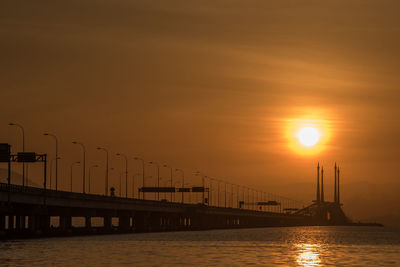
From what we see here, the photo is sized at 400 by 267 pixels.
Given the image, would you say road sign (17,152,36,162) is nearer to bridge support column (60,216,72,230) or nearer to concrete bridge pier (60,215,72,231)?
concrete bridge pier (60,215,72,231)

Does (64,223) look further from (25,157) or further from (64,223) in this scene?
(25,157)

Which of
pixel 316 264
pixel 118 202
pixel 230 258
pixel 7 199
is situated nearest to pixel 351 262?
pixel 316 264

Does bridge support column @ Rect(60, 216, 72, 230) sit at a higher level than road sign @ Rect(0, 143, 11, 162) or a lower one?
lower

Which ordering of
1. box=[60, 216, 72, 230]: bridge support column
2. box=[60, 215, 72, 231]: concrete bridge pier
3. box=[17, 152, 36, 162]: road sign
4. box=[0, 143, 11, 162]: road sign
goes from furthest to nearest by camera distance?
box=[60, 216, 72, 230]: bridge support column
box=[60, 215, 72, 231]: concrete bridge pier
box=[17, 152, 36, 162]: road sign
box=[0, 143, 11, 162]: road sign

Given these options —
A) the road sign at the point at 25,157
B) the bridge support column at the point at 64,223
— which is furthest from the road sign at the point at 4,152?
the bridge support column at the point at 64,223

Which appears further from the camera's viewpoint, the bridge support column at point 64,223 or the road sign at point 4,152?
the bridge support column at point 64,223

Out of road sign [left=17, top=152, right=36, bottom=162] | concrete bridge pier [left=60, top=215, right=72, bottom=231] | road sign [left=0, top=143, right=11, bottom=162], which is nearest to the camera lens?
road sign [left=0, top=143, right=11, bottom=162]

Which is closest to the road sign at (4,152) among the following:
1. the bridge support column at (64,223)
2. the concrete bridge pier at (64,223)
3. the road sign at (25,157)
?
the road sign at (25,157)

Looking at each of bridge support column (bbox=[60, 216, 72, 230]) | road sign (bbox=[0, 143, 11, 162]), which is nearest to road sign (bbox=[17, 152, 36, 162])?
road sign (bbox=[0, 143, 11, 162])

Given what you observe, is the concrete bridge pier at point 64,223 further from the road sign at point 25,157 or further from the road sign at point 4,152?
the road sign at point 4,152

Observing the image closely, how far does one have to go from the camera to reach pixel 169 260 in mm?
88438

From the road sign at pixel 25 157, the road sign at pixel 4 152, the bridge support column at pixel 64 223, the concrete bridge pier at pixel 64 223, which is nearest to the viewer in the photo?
the road sign at pixel 4 152

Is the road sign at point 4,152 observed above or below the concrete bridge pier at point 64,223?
above

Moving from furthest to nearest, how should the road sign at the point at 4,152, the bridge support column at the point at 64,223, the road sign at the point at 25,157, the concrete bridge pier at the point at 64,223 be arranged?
the bridge support column at the point at 64,223 < the concrete bridge pier at the point at 64,223 < the road sign at the point at 25,157 < the road sign at the point at 4,152
